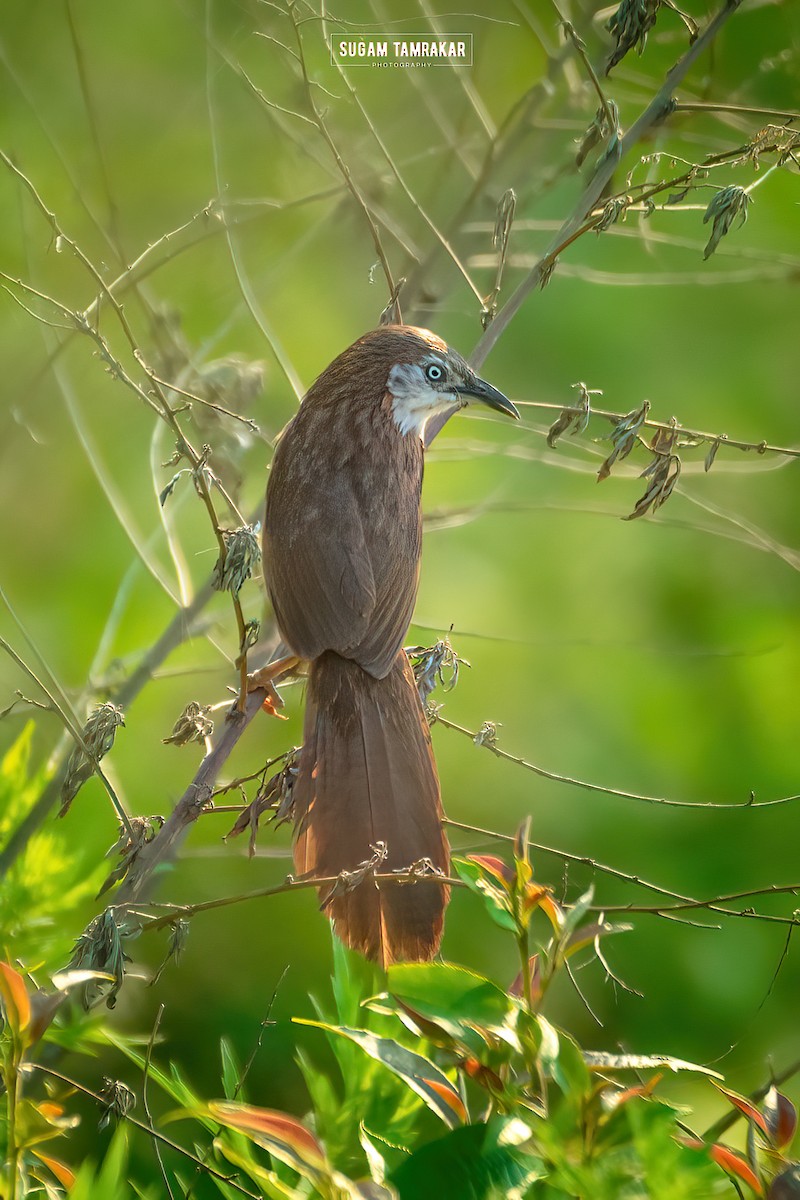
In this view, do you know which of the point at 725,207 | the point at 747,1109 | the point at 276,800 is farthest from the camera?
the point at 276,800

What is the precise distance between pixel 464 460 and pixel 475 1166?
2.23 m

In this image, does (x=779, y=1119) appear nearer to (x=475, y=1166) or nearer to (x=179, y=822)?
(x=475, y=1166)

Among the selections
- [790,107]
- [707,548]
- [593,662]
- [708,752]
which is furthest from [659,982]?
[790,107]

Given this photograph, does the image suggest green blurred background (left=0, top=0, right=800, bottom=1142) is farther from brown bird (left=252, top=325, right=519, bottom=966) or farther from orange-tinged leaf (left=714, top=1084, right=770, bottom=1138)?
orange-tinged leaf (left=714, top=1084, right=770, bottom=1138)

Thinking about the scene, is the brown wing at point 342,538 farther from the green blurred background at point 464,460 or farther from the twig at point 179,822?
the twig at point 179,822

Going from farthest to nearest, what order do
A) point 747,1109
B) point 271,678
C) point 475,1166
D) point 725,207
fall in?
point 271,678
point 725,207
point 747,1109
point 475,1166

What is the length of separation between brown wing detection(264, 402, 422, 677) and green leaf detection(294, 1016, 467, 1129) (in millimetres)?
1037

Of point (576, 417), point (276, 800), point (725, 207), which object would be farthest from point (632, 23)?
point (276, 800)

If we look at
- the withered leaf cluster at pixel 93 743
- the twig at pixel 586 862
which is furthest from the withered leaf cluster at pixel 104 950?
the twig at pixel 586 862

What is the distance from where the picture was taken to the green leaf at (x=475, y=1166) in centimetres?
82

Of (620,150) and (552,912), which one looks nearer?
(552,912)

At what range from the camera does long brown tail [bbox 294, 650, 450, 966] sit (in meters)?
1.50

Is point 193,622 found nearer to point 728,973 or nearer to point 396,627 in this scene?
point 396,627

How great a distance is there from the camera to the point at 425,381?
2.14 m
